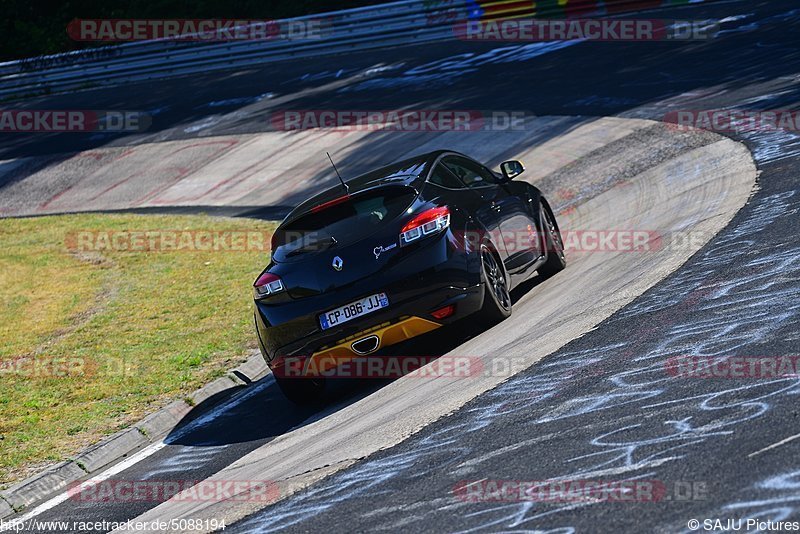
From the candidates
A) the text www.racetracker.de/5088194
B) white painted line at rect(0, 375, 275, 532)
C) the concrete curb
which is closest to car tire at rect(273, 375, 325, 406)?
white painted line at rect(0, 375, 275, 532)

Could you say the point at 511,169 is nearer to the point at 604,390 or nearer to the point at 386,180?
the point at 386,180

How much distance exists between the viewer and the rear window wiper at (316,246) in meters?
8.52

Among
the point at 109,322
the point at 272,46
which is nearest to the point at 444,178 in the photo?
the point at 109,322

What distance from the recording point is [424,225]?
850 centimetres

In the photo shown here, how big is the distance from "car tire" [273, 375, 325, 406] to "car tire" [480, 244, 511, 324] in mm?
1446

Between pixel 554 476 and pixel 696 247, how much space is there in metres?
4.81

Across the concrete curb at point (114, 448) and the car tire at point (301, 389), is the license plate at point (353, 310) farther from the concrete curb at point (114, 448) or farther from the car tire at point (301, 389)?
the concrete curb at point (114, 448)

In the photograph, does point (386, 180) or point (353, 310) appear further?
point (386, 180)

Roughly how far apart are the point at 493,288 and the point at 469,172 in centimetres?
156

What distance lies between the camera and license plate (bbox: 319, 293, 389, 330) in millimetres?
8281

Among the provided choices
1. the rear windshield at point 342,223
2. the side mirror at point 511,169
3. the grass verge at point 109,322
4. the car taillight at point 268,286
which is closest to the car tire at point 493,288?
the rear windshield at point 342,223

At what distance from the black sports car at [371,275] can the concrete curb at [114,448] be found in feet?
3.78

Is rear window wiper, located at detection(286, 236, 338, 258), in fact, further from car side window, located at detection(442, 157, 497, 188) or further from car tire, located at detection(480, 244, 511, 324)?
car side window, located at detection(442, 157, 497, 188)

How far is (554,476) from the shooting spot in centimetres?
545
